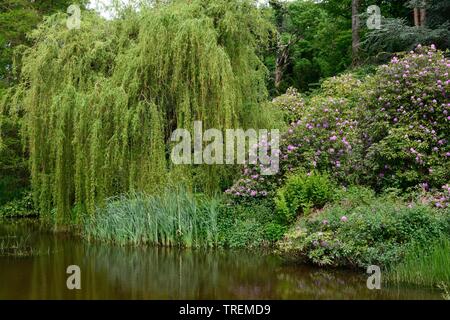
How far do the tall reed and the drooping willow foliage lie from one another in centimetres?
37

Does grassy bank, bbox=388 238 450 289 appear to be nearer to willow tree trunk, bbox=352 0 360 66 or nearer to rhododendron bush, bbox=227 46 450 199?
rhododendron bush, bbox=227 46 450 199

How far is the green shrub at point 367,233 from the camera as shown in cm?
691

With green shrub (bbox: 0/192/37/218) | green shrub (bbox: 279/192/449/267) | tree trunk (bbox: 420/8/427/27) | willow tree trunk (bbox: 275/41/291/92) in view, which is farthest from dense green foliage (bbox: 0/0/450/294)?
willow tree trunk (bbox: 275/41/291/92)

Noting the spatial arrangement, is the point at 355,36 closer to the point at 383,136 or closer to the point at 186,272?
the point at 383,136

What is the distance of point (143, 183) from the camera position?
984 cm

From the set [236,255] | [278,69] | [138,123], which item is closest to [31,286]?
[236,255]

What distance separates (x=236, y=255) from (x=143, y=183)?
2.41 meters

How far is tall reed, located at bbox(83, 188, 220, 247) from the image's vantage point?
9.30 m

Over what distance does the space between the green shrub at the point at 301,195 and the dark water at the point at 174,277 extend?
2.70ft

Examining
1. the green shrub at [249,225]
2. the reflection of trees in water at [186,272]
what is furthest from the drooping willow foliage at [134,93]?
the reflection of trees in water at [186,272]

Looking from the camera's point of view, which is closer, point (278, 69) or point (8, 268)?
point (8, 268)

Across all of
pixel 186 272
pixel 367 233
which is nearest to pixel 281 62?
pixel 367 233

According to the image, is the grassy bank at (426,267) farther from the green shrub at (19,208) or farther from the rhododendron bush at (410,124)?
the green shrub at (19,208)
